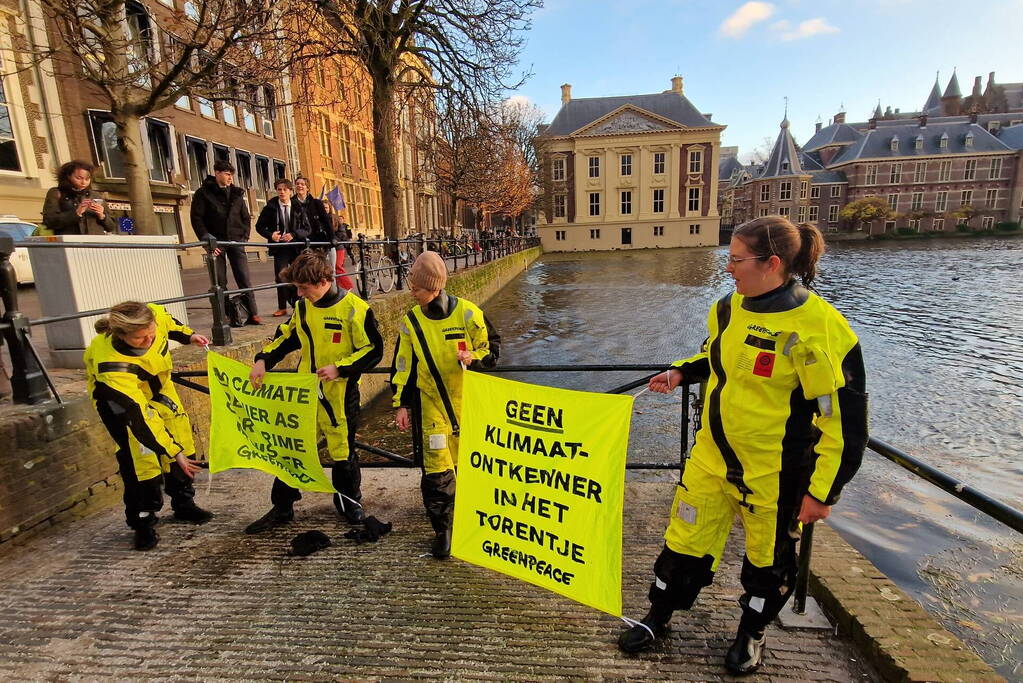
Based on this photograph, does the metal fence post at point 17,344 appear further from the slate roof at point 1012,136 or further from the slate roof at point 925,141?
the slate roof at point 1012,136

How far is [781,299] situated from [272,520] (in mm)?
3245

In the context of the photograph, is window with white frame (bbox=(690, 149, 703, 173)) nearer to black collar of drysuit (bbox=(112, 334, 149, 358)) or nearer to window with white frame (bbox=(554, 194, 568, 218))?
window with white frame (bbox=(554, 194, 568, 218))

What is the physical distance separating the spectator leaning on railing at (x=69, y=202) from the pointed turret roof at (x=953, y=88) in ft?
348

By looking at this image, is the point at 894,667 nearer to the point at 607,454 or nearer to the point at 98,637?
the point at 607,454

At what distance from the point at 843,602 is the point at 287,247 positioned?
294 inches

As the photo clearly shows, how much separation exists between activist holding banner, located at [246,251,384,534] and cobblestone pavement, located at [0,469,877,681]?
0.37 meters

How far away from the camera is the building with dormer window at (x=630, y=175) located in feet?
184

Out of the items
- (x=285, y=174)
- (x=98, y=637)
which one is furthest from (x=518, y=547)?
(x=285, y=174)

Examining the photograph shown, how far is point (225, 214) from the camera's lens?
6629mm

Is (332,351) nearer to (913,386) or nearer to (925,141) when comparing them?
(913,386)

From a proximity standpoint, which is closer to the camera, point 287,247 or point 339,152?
point 287,247

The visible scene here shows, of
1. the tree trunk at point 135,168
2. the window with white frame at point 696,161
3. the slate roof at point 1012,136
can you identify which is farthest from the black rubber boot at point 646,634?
the slate roof at point 1012,136

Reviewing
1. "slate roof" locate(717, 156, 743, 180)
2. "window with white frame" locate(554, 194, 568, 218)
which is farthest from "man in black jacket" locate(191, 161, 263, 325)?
"slate roof" locate(717, 156, 743, 180)

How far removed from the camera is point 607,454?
93.0 inches
